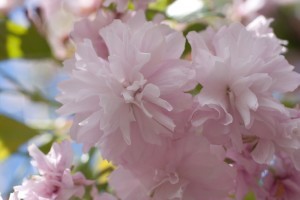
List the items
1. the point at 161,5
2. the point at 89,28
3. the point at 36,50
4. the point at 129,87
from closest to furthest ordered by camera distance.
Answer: the point at 129,87
the point at 89,28
the point at 161,5
the point at 36,50

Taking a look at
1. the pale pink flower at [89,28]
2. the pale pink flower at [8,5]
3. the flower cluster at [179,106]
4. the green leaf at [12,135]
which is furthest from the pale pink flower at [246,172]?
the pale pink flower at [8,5]

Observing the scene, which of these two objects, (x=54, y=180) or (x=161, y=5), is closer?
(x=54, y=180)

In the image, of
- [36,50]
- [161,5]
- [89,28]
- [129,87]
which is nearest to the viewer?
[129,87]

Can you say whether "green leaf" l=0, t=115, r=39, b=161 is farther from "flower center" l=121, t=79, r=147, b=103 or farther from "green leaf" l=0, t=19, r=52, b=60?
"flower center" l=121, t=79, r=147, b=103

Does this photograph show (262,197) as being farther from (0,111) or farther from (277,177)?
(0,111)

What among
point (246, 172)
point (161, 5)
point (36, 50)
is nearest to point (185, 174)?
point (246, 172)

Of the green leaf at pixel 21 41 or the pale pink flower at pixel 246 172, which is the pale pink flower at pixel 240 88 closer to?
the pale pink flower at pixel 246 172

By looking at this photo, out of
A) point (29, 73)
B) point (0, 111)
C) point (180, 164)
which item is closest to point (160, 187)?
point (180, 164)

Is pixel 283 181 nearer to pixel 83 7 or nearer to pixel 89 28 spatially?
pixel 89 28
